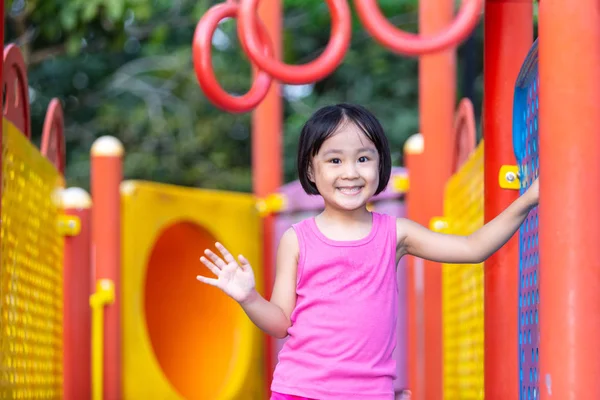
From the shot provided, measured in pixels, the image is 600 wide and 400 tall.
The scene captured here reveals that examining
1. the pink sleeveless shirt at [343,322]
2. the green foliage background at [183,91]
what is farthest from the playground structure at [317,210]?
the green foliage background at [183,91]

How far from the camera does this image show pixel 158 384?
429 centimetres

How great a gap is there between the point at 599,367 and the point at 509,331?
63cm

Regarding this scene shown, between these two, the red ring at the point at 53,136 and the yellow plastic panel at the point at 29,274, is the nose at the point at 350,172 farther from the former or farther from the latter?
the red ring at the point at 53,136

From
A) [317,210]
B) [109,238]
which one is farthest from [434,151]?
[109,238]

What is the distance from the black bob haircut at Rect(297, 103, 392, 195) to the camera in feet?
7.06

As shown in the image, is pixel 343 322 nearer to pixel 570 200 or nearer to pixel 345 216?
pixel 345 216

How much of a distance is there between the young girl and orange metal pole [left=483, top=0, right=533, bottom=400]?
0.57ft

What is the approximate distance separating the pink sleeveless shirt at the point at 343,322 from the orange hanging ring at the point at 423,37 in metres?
0.46

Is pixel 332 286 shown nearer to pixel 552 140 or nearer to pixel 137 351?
pixel 552 140

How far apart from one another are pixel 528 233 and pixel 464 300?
53.7 inches

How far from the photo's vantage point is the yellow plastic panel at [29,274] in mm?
2708

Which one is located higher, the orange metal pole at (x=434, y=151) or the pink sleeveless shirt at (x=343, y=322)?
the orange metal pole at (x=434, y=151)

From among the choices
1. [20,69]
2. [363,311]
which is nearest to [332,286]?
[363,311]

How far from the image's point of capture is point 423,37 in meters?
1.87
